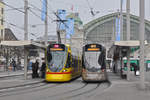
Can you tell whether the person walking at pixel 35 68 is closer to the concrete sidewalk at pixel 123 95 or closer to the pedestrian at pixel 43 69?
the pedestrian at pixel 43 69

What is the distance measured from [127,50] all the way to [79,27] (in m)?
70.4

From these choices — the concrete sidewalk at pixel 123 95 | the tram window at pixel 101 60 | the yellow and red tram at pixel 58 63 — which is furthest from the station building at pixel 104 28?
the concrete sidewalk at pixel 123 95

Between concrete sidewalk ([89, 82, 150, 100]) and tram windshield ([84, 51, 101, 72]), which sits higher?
tram windshield ([84, 51, 101, 72])

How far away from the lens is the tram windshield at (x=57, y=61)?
67.3ft

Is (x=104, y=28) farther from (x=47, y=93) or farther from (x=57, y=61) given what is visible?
(x=47, y=93)

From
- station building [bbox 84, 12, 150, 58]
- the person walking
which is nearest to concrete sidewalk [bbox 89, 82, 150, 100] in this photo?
the person walking

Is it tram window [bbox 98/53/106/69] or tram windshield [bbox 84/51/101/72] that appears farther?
tram window [bbox 98/53/106/69]

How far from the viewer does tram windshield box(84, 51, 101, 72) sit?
Answer: 20.8 metres

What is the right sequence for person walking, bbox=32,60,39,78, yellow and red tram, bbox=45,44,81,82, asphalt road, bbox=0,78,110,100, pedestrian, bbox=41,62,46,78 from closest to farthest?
asphalt road, bbox=0,78,110,100, yellow and red tram, bbox=45,44,81,82, person walking, bbox=32,60,39,78, pedestrian, bbox=41,62,46,78

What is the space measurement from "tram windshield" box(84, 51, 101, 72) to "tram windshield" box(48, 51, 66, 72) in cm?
171

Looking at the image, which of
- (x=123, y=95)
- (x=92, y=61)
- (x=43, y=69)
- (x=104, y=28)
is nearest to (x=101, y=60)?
(x=92, y=61)

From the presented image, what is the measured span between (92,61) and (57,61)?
101 inches

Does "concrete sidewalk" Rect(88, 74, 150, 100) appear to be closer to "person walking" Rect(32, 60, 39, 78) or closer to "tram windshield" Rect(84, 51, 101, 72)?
"tram windshield" Rect(84, 51, 101, 72)

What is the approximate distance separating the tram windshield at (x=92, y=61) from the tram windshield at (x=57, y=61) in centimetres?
171
